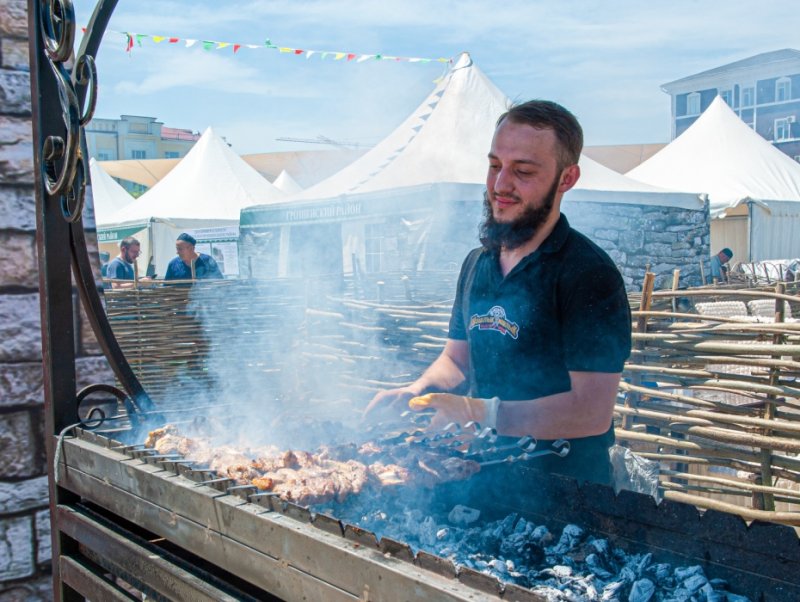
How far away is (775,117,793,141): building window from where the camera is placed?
29870 millimetres

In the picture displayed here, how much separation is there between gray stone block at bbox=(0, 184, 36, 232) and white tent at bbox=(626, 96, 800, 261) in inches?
554

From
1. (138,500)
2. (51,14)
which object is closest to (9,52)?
(51,14)

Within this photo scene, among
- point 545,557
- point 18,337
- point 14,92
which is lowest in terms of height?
point 545,557

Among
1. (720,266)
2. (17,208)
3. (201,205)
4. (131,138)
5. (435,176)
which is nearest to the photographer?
(17,208)

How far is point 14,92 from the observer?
2939 millimetres

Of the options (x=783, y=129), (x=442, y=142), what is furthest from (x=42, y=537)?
(x=783, y=129)

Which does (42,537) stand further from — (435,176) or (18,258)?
(435,176)

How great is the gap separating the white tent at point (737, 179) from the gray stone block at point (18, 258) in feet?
46.2

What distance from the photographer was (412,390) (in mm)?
2695

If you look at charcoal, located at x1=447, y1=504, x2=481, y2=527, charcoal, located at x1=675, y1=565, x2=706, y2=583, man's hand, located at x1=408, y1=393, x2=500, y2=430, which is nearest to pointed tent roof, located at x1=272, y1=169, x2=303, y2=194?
man's hand, located at x1=408, y1=393, x2=500, y2=430

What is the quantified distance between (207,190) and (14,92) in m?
13.5

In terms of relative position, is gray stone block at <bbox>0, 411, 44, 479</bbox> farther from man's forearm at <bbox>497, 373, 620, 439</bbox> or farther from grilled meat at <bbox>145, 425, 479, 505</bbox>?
man's forearm at <bbox>497, 373, 620, 439</bbox>

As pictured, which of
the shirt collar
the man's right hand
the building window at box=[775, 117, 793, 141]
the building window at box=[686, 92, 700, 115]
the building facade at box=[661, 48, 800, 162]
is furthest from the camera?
the building window at box=[686, 92, 700, 115]

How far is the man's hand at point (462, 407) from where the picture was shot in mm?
2195
